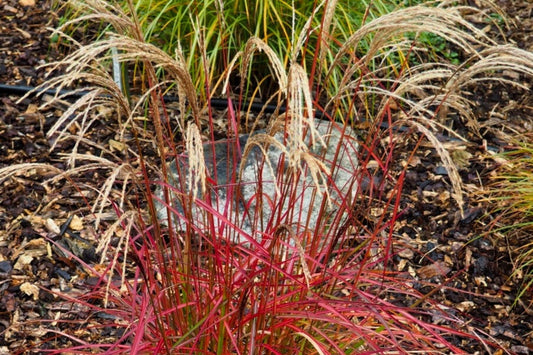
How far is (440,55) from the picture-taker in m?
4.48

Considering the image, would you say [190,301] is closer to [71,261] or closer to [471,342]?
[71,261]

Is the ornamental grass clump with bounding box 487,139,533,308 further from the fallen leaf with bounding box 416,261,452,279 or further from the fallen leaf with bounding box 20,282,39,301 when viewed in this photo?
the fallen leaf with bounding box 20,282,39,301

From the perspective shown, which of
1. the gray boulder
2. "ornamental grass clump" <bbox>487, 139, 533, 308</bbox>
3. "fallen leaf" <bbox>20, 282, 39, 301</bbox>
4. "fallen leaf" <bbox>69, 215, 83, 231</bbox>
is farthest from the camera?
"fallen leaf" <bbox>69, 215, 83, 231</bbox>

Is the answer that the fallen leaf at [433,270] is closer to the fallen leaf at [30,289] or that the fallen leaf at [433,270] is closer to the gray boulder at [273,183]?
the gray boulder at [273,183]

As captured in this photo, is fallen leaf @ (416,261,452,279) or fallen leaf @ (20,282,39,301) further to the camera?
fallen leaf @ (416,261,452,279)

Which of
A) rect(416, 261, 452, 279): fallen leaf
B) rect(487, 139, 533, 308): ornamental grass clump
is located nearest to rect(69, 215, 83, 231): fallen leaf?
rect(416, 261, 452, 279): fallen leaf

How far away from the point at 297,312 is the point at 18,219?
1752mm

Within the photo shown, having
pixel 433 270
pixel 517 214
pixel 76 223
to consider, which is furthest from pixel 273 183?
pixel 517 214

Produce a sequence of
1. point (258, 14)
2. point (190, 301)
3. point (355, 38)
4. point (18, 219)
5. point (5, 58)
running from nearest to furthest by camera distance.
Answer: point (355, 38)
point (190, 301)
point (18, 219)
point (258, 14)
point (5, 58)

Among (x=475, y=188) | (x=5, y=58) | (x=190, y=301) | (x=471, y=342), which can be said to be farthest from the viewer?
(x=5, y=58)

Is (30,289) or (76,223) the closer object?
(30,289)

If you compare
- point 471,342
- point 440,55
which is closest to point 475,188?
point 471,342

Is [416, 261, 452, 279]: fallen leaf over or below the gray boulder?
below

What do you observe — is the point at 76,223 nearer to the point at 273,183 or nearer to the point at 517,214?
the point at 273,183
